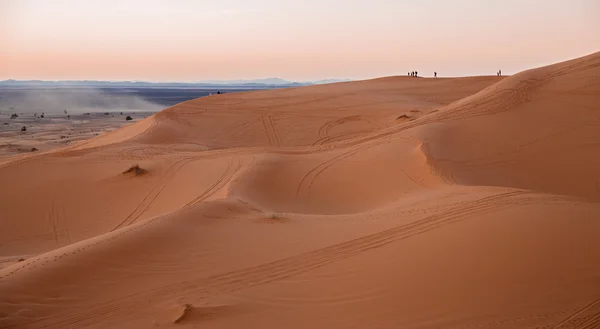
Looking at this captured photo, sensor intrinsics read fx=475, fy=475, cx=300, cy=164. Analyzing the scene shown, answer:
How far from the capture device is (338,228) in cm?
693

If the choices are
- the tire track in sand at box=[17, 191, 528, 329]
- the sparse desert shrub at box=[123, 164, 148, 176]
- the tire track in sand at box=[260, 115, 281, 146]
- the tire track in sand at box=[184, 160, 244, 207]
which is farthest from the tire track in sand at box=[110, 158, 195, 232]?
the tire track in sand at box=[260, 115, 281, 146]

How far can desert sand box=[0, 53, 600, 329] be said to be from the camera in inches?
183

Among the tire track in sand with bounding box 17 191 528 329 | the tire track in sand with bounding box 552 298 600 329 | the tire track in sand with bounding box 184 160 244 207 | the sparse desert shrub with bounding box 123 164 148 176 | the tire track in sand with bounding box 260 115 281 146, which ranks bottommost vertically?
the tire track in sand with bounding box 552 298 600 329

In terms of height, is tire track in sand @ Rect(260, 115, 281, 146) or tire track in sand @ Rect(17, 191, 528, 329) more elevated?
tire track in sand @ Rect(260, 115, 281, 146)

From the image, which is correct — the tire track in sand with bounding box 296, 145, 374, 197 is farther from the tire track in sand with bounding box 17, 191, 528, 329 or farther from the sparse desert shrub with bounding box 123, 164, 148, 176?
the sparse desert shrub with bounding box 123, 164, 148, 176

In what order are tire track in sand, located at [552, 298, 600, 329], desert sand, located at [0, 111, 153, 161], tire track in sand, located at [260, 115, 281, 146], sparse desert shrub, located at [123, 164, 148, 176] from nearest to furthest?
tire track in sand, located at [552, 298, 600, 329]
sparse desert shrub, located at [123, 164, 148, 176]
tire track in sand, located at [260, 115, 281, 146]
desert sand, located at [0, 111, 153, 161]

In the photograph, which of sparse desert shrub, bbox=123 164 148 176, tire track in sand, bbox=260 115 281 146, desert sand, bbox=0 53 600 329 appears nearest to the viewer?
desert sand, bbox=0 53 600 329

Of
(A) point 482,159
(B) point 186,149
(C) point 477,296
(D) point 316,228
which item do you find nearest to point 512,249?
(C) point 477,296

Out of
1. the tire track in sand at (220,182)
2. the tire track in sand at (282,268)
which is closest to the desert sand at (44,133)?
the tire track in sand at (220,182)

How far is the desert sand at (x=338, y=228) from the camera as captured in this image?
15.2 ft

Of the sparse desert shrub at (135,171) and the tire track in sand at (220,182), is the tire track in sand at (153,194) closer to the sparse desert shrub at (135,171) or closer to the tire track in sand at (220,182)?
the sparse desert shrub at (135,171)

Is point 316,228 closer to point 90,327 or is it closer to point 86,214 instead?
point 90,327

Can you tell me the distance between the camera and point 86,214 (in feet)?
34.6

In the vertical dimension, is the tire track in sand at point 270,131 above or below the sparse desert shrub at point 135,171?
above
